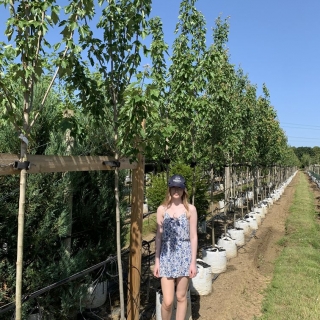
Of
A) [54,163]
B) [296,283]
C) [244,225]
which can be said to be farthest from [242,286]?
[244,225]

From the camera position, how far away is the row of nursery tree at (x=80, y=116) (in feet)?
7.02

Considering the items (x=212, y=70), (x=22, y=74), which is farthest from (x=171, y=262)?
(x=212, y=70)

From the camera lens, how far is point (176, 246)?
3.33 metres

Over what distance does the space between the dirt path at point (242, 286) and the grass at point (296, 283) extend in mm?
182

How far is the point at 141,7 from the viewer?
9.09 feet

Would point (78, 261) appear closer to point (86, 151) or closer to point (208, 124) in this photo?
point (86, 151)

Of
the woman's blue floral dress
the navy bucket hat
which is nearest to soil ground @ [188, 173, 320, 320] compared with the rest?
the woman's blue floral dress

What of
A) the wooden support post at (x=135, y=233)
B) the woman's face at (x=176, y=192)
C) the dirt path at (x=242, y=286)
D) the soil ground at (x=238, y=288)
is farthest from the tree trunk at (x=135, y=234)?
the dirt path at (x=242, y=286)

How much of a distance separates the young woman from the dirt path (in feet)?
4.54

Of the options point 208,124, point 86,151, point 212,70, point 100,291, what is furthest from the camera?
point 208,124

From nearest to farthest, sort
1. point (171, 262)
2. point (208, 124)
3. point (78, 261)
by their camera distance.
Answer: point (171, 262)
point (78, 261)
point (208, 124)

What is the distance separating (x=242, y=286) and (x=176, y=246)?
114 inches

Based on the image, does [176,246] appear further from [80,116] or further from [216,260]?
[216,260]

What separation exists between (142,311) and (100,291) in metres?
0.65
